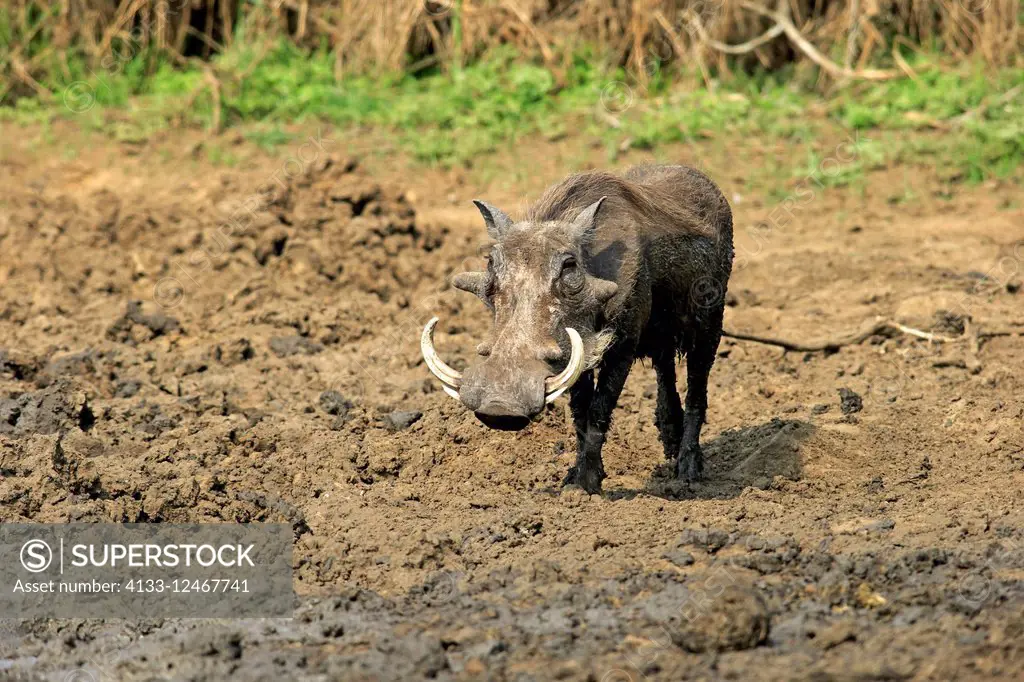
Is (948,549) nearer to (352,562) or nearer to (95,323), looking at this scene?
(352,562)

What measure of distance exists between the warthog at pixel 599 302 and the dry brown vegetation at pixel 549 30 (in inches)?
235

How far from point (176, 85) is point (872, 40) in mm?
6366

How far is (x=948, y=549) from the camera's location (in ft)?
16.9

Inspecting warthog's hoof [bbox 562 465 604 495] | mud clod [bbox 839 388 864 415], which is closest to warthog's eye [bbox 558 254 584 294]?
warthog's hoof [bbox 562 465 604 495]

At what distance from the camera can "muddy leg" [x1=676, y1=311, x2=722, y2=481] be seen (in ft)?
21.7

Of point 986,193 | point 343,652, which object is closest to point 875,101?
point 986,193

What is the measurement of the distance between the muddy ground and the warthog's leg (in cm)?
16

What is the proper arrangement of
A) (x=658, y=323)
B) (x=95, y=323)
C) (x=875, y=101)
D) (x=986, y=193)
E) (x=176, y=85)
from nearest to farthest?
(x=658, y=323) < (x=95, y=323) < (x=986, y=193) < (x=875, y=101) < (x=176, y=85)

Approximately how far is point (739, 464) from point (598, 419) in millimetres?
1079

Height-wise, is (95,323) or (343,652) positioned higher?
(343,652)

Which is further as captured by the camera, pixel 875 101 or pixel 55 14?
pixel 55 14

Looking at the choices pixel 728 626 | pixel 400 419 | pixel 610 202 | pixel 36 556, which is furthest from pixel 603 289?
pixel 36 556

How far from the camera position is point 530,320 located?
18.2ft

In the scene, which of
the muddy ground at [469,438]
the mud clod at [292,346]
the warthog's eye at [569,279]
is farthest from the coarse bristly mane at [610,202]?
the mud clod at [292,346]
